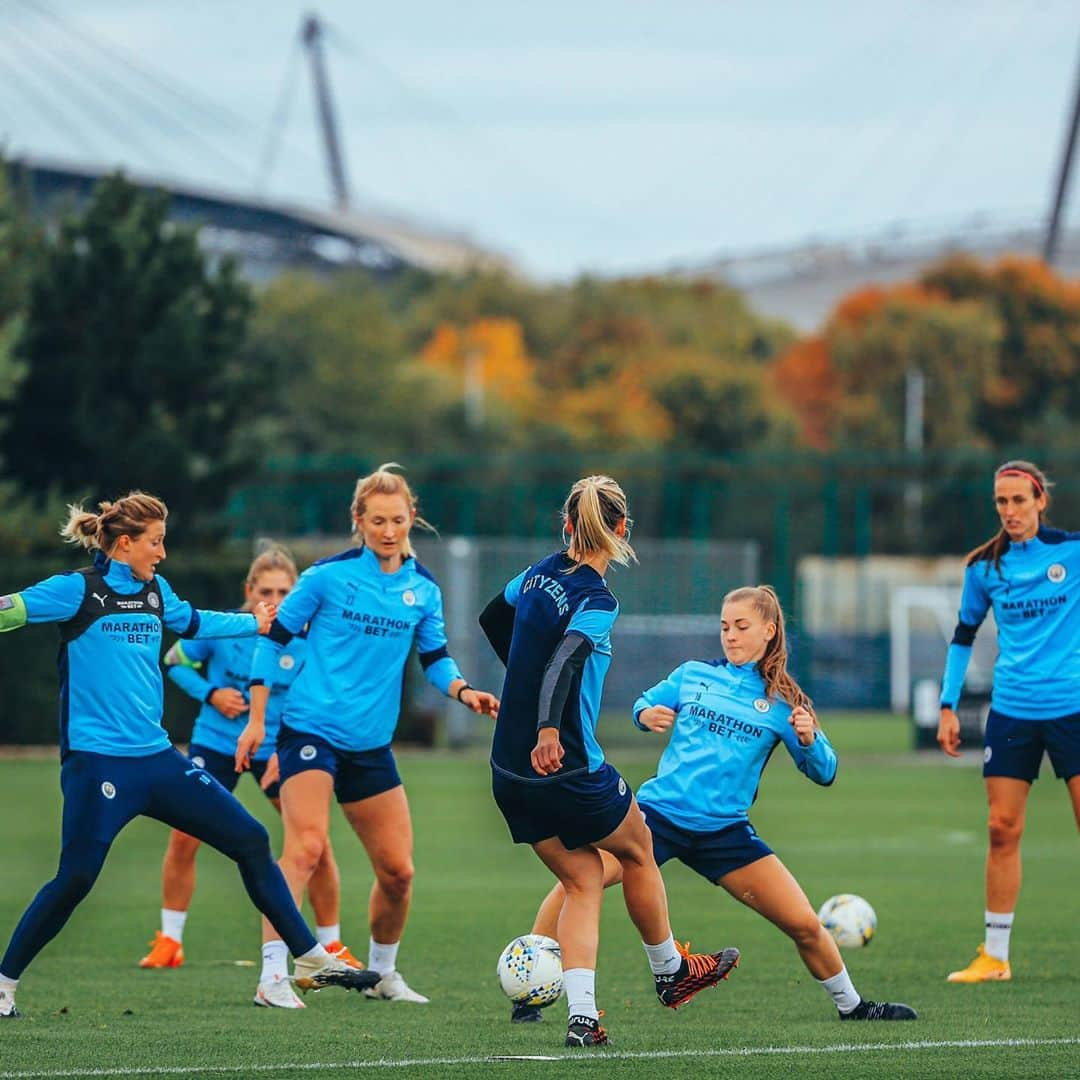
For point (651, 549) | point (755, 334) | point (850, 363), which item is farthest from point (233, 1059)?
point (755, 334)

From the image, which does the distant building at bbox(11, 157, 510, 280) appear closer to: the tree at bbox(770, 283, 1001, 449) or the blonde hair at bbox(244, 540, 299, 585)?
the tree at bbox(770, 283, 1001, 449)

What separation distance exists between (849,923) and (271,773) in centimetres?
303

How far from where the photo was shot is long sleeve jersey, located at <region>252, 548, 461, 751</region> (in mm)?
8711

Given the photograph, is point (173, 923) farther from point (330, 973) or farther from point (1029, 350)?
point (1029, 350)

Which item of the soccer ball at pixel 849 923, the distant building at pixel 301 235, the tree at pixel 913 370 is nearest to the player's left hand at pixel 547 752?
the soccer ball at pixel 849 923

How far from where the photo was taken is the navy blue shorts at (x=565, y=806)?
23.6 feet

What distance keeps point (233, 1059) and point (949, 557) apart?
43.5m

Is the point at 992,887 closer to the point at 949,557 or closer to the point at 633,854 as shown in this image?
the point at 633,854

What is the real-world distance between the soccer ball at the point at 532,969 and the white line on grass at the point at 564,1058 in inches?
28.7

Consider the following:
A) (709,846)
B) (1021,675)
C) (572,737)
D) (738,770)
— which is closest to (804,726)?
(738,770)

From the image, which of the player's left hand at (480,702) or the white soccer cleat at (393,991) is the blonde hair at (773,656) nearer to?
the player's left hand at (480,702)

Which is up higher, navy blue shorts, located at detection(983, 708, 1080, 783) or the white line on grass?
navy blue shorts, located at detection(983, 708, 1080, 783)

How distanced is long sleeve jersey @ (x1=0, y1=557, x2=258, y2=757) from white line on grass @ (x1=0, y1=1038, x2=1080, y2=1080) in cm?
156

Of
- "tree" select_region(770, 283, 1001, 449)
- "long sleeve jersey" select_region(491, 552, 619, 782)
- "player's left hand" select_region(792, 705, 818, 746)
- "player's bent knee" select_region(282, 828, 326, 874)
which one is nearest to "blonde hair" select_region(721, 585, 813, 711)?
"player's left hand" select_region(792, 705, 818, 746)
